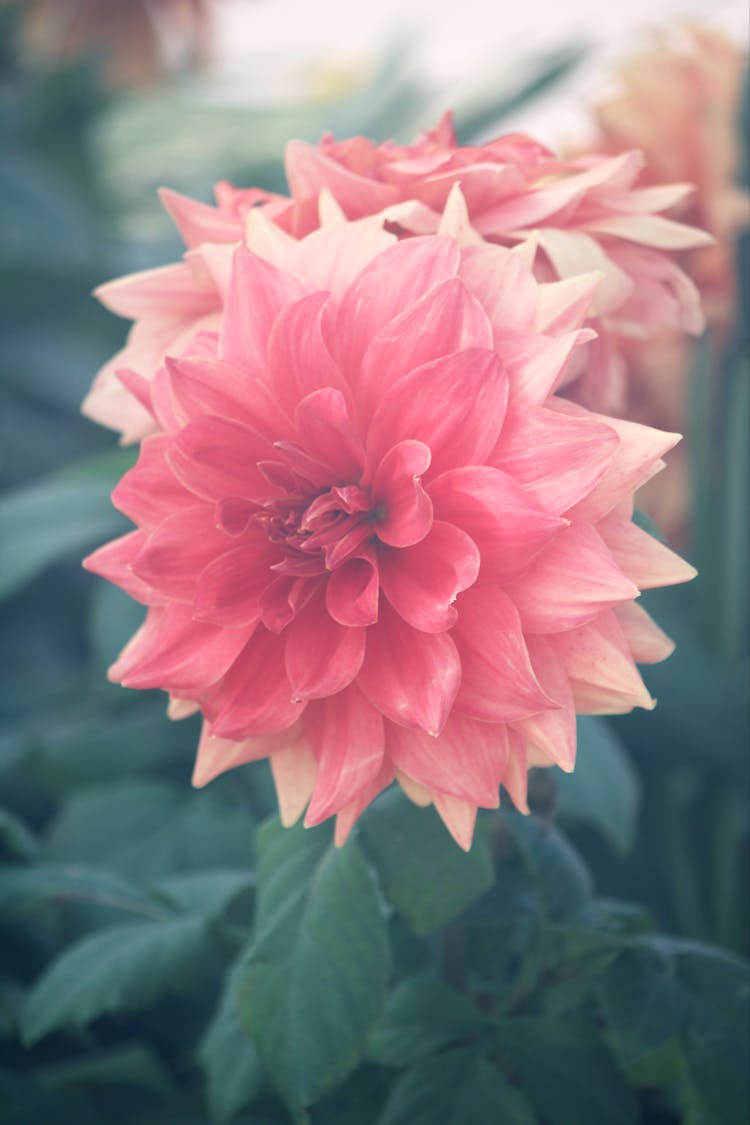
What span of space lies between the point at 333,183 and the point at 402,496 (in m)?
0.12

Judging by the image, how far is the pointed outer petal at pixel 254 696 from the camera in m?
0.37

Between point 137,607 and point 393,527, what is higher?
point 393,527

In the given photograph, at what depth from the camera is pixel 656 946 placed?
456 mm

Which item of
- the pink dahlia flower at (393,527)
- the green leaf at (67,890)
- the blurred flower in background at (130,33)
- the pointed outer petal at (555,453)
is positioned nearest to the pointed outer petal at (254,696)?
the pink dahlia flower at (393,527)

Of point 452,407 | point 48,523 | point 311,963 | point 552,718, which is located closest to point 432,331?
point 452,407

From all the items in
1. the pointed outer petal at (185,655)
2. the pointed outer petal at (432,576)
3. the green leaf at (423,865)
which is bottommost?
the green leaf at (423,865)

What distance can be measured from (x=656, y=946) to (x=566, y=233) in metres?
0.28

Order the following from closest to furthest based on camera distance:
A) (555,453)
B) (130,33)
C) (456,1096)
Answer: (555,453), (456,1096), (130,33)

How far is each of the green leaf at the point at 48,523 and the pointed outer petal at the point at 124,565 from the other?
309 millimetres

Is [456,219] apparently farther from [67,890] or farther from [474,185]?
[67,890]

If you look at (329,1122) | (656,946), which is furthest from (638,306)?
(329,1122)

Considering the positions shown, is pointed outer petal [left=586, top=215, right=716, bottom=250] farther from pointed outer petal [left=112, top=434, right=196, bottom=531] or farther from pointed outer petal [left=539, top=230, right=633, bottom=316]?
pointed outer petal [left=112, top=434, right=196, bottom=531]

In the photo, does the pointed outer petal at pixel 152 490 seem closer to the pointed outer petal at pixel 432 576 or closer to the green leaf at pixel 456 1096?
the pointed outer petal at pixel 432 576

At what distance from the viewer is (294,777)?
15.8 inches
